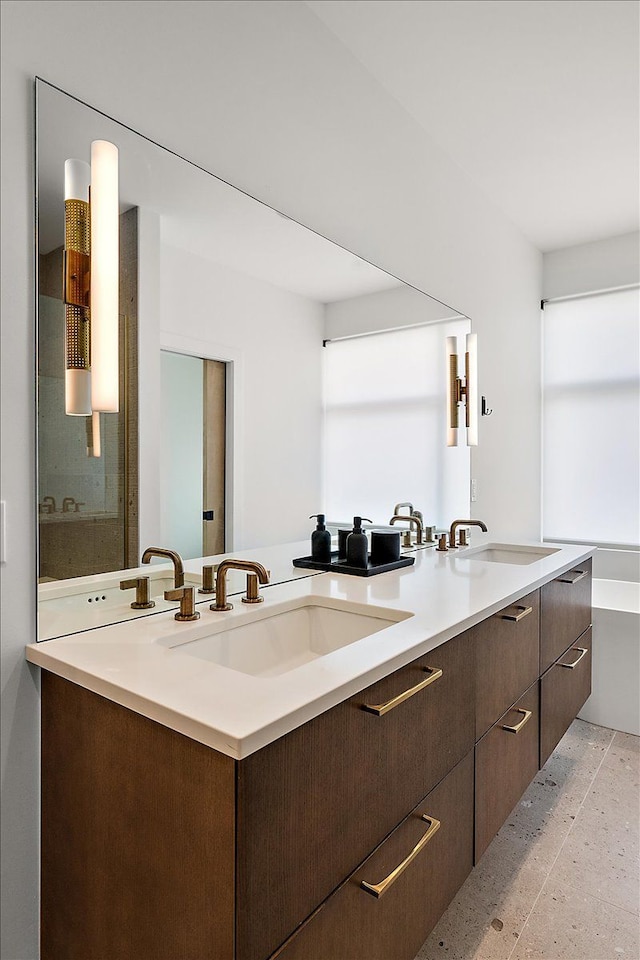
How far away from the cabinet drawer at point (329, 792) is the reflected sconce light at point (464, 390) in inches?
57.2

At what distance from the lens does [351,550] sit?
1917 mm

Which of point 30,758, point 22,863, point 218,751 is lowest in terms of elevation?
point 22,863

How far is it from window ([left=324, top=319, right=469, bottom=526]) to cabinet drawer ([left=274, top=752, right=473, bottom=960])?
941mm

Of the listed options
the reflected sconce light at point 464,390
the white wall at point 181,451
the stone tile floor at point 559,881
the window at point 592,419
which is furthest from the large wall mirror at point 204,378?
the window at point 592,419

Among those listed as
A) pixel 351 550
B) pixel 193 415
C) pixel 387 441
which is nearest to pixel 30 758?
pixel 193 415

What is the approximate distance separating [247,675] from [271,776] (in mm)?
193

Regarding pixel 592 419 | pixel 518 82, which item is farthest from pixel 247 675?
pixel 592 419

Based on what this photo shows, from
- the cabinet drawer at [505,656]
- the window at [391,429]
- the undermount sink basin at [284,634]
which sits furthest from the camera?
the window at [391,429]

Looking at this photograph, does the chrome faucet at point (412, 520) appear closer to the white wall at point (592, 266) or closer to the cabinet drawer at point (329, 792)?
the cabinet drawer at point (329, 792)

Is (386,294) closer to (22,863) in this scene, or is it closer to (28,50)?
(28,50)

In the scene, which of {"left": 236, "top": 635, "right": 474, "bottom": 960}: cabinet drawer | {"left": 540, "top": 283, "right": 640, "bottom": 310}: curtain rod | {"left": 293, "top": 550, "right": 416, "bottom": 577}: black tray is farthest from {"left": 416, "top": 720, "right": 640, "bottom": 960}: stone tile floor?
{"left": 540, "top": 283, "right": 640, "bottom": 310}: curtain rod

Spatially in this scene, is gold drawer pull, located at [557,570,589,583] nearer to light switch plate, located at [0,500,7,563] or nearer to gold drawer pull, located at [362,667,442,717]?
gold drawer pull, located at [362,667,442,717]

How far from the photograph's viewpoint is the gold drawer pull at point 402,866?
3.48 ft

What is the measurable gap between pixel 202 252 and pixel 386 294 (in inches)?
34.9
